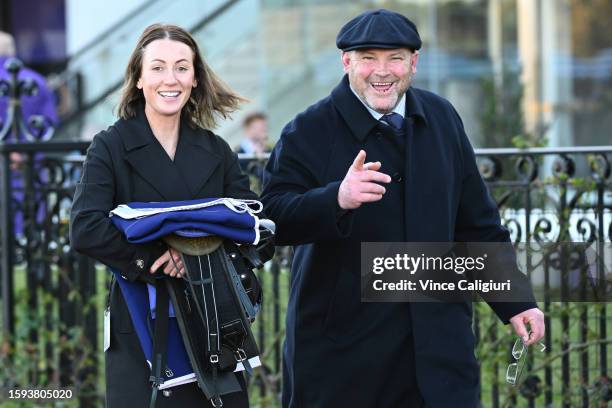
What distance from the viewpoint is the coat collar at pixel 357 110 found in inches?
148

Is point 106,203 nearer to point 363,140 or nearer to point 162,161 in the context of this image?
point 162,161

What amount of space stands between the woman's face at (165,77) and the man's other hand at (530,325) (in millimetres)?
1300

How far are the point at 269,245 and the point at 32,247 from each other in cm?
315

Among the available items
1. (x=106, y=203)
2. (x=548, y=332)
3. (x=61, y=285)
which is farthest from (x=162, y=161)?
(x=61, y=285)

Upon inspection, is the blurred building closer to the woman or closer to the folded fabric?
the woman

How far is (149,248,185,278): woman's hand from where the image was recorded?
135 inches

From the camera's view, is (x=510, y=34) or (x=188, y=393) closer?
(x=188, y=393)

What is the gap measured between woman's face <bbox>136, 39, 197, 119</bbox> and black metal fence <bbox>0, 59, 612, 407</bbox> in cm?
193

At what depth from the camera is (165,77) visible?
3639 mm

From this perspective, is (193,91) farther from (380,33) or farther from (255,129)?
(255,129)

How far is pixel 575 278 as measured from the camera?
16.0 feet

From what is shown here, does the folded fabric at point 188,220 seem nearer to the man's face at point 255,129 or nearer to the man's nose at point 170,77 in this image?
the man's nose at point 170,77

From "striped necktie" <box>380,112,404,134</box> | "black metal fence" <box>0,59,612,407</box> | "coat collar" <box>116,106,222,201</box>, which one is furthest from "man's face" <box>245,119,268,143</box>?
"coat collar" <box>116,106,222,201</box>

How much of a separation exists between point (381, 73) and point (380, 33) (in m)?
Answer: 0.12
